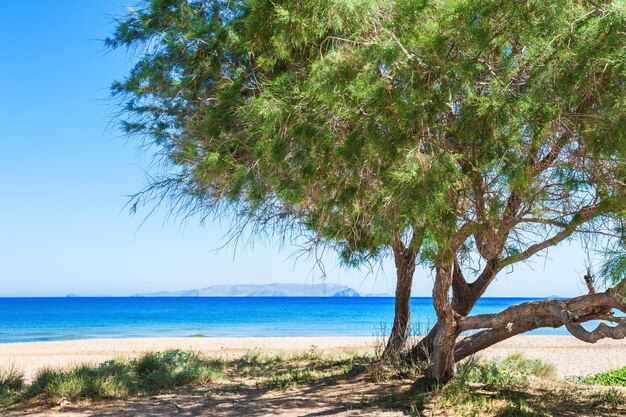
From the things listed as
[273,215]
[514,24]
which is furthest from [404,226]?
[273,215]

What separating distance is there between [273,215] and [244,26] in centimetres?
336

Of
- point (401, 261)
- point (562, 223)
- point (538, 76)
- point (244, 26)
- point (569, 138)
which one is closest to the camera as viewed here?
point (538, 76)

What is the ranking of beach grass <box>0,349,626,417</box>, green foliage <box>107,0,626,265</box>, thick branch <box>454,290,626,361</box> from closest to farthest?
green foliage <box>107,0,626,265</box>, thick branch <box>454,290,626,361</box>, beach grass <box>0,349,626,417</box>

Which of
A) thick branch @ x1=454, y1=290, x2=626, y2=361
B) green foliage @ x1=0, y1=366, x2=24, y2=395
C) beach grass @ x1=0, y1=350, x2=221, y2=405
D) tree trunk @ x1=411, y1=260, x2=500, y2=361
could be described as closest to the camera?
thick branch @ x1=454, y1=290, x2=626, y2=361

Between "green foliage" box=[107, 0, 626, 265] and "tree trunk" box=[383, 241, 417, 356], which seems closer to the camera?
"green foliage" box=[107, 0, 626, 265]

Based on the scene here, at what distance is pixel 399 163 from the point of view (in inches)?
221

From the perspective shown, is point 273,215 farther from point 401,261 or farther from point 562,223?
point 562,223

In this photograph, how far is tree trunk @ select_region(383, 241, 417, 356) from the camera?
11.1 m

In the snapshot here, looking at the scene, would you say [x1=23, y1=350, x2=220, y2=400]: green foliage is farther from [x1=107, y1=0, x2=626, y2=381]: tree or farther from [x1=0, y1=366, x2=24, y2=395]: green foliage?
[x1=107, y1=0, x2=626, y2=381]: tree

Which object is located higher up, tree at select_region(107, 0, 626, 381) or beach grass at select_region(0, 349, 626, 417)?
tree at select_region(107, 0, 626, 381)

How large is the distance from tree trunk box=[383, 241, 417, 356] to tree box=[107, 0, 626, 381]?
356 cm

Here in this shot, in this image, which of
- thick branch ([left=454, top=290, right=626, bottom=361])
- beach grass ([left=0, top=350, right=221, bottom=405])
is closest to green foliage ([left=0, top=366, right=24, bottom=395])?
beach grass ([left=0, top=350, right=221, bottom=405])

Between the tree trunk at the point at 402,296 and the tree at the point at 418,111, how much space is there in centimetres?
356

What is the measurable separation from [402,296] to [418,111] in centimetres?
707
